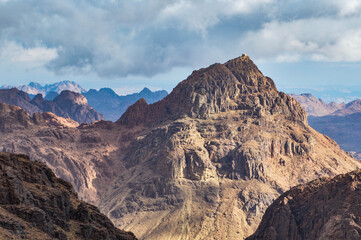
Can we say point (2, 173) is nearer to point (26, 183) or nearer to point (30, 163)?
point (26, 183)

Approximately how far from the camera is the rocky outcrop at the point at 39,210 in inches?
3766

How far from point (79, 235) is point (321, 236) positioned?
105 meters

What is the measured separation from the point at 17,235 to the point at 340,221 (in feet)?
407

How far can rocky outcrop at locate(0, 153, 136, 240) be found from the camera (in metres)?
95.7

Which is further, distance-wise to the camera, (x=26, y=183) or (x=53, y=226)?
(x=26, y=183)

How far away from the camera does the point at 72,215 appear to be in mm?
115750

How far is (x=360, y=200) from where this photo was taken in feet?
620

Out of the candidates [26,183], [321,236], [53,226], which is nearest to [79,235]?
[53,226]

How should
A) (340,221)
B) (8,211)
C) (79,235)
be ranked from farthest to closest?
(340,221)
(79,235)
(8,211)

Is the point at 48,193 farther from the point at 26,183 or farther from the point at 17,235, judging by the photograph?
the point at 17,235

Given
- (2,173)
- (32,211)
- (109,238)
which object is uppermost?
(2,173)

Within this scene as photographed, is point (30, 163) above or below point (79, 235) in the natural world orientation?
above

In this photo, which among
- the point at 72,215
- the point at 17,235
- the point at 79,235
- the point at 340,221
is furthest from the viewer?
the point at 340,221

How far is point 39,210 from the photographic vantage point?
100500mm
